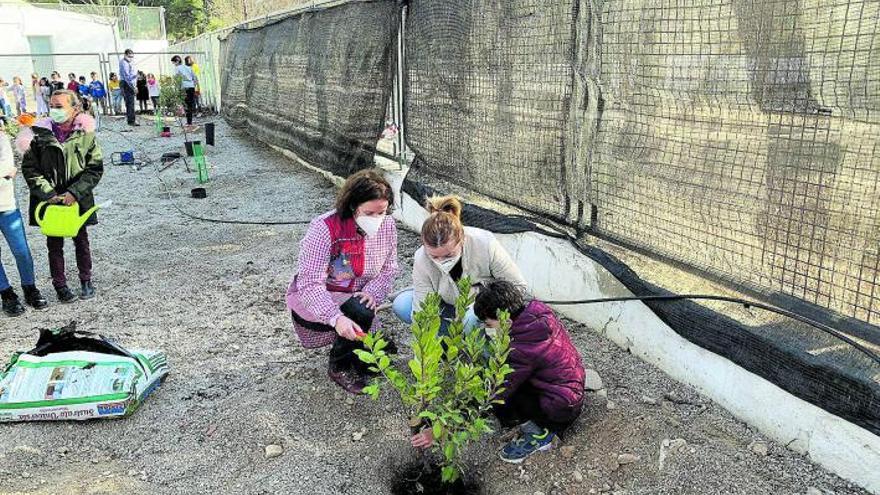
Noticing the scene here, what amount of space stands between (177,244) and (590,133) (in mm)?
4385

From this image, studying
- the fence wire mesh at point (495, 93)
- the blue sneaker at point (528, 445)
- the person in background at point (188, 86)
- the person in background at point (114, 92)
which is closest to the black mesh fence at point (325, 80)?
the fence wire mesh at point (495, 93)

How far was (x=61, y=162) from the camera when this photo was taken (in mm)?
4680

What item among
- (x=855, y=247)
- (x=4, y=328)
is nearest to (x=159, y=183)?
(x=4, y=328)

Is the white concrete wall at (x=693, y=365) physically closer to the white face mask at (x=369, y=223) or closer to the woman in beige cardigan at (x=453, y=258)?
the woman in beige cardigan at (x=453, y=258)

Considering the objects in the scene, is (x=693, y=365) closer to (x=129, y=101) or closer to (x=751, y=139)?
(x=751, y=139)

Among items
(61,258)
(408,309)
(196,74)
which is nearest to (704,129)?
(408,309)

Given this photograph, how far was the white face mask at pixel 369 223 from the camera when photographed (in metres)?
3.45

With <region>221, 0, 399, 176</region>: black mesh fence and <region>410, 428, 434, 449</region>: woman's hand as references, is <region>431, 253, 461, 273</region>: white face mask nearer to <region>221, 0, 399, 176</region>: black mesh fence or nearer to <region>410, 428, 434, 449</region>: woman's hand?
<region>410, 428, 434, 449</region>: woman's hand

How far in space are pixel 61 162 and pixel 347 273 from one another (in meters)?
2.49

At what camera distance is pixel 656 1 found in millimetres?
3252

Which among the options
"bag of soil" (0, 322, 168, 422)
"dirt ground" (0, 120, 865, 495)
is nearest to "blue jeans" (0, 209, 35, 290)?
"dirt ground" (0, 120, 865, 495)

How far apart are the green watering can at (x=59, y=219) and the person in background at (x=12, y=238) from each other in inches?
6.7

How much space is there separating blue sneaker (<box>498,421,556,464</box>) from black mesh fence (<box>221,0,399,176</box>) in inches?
165

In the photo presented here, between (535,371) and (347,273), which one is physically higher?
(347,273)
